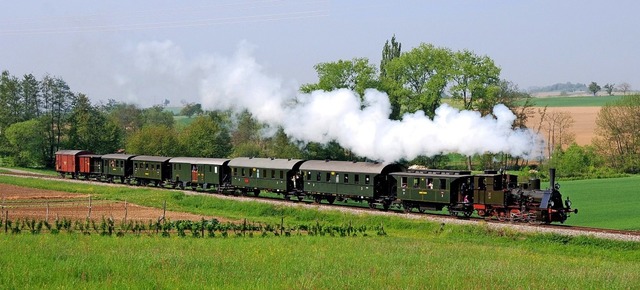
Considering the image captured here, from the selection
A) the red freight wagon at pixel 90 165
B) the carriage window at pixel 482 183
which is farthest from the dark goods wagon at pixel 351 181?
the red freight wagon at pixel 90 165

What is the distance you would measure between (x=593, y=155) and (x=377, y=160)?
4805 centimetres

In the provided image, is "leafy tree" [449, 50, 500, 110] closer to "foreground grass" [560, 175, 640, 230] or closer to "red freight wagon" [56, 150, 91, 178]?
"foreground grass" [560, 175, 640, 230]

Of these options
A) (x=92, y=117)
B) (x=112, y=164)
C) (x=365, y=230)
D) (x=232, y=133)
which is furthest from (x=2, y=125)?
(x=365, y=230)

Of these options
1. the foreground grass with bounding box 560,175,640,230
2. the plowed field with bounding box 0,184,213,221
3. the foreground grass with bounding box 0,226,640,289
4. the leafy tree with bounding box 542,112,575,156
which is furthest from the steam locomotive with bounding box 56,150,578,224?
the leafy tree with bounding box 542,112,575,156

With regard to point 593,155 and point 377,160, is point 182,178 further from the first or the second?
point 593,155

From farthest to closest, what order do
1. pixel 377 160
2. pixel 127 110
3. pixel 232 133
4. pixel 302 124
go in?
pixel 127 110 < pixel 232 133 < pixel 302 124 < pixel 377 160

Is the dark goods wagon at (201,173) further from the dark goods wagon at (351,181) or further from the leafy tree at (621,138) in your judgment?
the leafy tree at (621,138)

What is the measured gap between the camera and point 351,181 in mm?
46000

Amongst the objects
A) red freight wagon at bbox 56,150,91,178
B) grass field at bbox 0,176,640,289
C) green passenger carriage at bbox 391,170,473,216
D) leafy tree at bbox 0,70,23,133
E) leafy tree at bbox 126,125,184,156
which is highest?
leafy tree at bbox 0,70,23,133

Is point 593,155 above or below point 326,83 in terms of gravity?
below

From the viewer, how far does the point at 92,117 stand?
101 m

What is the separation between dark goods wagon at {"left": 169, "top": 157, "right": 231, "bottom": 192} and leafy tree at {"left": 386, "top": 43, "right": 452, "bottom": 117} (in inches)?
1018

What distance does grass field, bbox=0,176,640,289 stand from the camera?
1992 cm

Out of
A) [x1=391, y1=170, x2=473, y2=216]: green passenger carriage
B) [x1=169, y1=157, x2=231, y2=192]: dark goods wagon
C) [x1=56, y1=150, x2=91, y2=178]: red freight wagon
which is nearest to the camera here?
[x1=391, y1=170, x2=473, y2=216]: green passenger carriage
